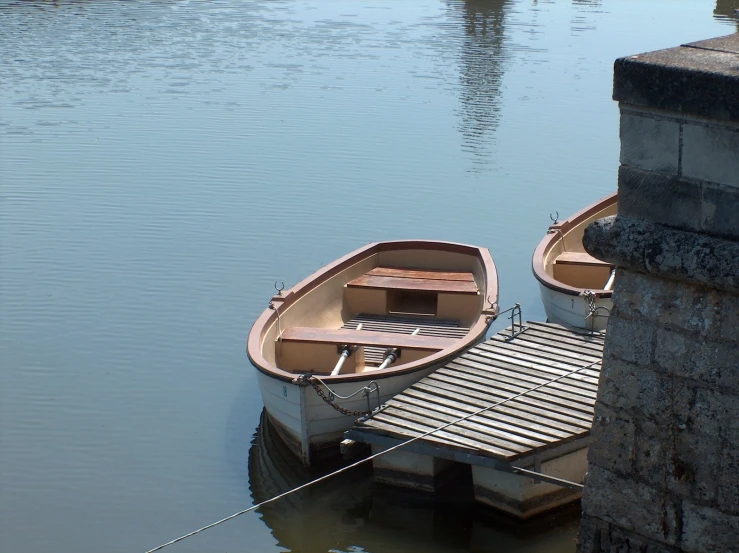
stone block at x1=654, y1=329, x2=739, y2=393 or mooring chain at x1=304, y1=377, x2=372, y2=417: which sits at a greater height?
stone block at x1=654, y1=329, x2=739, y2=393

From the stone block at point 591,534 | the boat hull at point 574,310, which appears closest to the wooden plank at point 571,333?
the boat hull at point 574,310

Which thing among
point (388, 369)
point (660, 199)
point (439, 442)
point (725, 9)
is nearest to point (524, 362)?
point (388, 369)

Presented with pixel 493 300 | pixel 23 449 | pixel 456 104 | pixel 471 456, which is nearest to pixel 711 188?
pixel 471 456

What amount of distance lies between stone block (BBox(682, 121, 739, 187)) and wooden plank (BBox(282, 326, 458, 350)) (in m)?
6.21

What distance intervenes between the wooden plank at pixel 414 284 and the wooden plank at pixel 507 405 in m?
2.26

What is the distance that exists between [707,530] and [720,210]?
1.08 m

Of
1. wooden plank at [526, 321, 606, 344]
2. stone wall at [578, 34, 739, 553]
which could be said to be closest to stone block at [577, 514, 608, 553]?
stone wall at [578, 34, 739, 553]

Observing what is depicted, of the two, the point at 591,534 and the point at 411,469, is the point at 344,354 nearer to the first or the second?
the point at 411,469

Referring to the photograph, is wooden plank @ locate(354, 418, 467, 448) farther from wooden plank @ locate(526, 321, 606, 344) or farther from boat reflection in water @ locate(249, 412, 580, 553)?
wooden plank @ locate(526, 321, 606, 344)

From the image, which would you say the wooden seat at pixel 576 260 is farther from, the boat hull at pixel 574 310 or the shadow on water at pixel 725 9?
the shadow on water at pixel 725 9

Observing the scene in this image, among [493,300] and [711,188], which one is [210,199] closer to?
[493,300]

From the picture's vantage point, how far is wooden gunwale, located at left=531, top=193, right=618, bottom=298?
34.5ft

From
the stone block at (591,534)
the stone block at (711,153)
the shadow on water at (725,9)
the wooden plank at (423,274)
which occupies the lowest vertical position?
the wooden plank at (423,274)

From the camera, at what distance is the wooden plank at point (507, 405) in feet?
27.1
